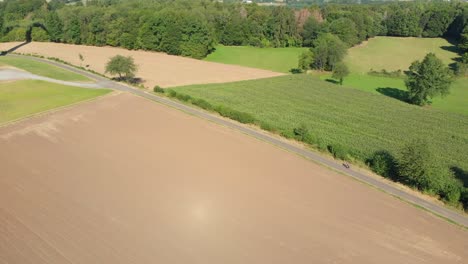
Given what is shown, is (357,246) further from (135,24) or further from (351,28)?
(135,24)

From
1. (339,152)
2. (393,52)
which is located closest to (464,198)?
(339,152)

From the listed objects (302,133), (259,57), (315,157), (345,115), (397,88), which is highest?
(259,57)

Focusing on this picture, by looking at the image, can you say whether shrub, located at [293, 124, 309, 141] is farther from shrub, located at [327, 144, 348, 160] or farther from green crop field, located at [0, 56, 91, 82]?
green crop field, located at [0, 56, 91, 82]

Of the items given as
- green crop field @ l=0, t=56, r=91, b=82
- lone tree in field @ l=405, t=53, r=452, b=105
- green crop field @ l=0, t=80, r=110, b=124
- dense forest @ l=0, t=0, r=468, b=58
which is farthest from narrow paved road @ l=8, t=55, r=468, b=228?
dense forest @ l=0, t=0, r=468, b=58

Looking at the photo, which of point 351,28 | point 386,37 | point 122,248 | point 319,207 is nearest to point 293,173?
point 319,207

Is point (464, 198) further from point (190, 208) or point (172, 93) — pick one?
point (172, 93)

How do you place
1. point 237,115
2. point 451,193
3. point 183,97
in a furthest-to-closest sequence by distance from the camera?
point 183,97
point 237,115
point 451,193

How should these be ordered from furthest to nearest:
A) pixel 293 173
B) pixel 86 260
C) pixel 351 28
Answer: pixel 351 28, pixel 293 173, pixel 86 260
